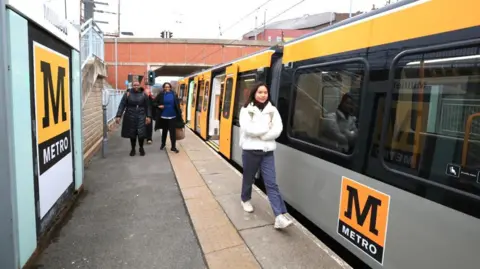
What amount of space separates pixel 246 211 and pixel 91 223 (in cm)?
174

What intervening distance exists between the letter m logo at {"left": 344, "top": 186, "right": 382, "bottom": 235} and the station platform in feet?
1.32

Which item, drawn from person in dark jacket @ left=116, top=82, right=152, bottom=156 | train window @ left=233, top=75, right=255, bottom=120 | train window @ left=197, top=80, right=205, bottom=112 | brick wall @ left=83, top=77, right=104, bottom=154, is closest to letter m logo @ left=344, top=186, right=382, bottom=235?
train window @ left=233, top=75, right=255, bottom=120

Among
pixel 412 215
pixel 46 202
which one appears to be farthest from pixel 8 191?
pixel 412 215

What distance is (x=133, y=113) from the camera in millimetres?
6812

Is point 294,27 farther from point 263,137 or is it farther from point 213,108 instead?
point 263,137

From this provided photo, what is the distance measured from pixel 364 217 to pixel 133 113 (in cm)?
540

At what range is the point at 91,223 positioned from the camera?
3502 mm

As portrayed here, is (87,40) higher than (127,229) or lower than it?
higher

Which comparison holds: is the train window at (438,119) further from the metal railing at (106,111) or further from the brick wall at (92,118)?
the metal railing at (106,111)

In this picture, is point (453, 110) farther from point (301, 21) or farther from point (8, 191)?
point (301, 21)

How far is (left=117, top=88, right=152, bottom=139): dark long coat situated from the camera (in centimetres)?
680

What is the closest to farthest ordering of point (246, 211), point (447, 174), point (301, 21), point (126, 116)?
1. point (447, 174)
2. point (246, 211)
3. point (126, 116)
4. point (301, 21)

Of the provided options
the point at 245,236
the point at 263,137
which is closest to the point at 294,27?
the point at 263,137

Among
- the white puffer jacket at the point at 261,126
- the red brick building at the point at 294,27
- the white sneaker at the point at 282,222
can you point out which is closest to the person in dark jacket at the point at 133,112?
the white puffer jacket at the point at 261,126
